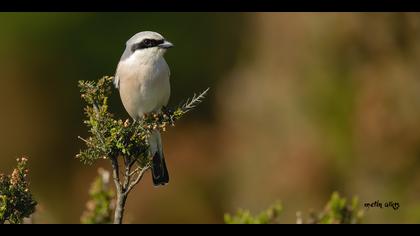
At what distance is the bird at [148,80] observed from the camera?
4.86 m

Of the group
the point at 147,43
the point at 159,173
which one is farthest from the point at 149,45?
the point at 159,173

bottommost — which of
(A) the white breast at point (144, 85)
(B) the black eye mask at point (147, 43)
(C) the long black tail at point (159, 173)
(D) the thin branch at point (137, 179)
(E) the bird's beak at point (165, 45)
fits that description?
(C) the long black tail at point (159, 173)

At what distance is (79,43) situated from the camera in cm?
1072

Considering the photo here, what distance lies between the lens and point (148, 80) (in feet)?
16.1

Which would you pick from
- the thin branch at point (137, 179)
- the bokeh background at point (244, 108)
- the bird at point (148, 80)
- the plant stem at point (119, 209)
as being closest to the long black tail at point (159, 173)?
the bird at point (148, 80)

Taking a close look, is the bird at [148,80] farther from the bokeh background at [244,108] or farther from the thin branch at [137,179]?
the bokeh background at [244,108]

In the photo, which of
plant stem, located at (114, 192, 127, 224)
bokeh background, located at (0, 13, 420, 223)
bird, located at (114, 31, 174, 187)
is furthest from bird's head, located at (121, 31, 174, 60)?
bokeh background, located at (0, 13, 420, 223)

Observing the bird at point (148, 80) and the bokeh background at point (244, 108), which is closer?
the bird at point (148, 80)

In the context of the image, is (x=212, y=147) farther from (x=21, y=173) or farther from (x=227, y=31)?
(x=21, y=173)

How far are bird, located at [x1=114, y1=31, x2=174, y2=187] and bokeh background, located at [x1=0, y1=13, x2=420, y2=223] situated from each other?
287cm

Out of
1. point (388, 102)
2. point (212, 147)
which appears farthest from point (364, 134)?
point (212, 147)

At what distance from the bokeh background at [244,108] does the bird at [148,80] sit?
287cm

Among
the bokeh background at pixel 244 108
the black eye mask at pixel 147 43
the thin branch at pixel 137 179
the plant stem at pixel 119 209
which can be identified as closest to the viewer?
the plant stem at pixel 119 209

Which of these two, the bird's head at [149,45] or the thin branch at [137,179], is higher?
the bird's head at [149,45]
